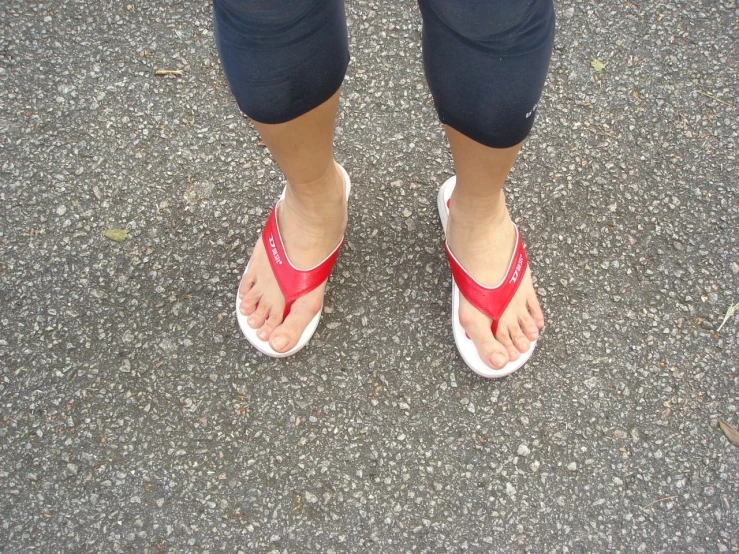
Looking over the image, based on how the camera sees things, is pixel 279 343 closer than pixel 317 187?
No

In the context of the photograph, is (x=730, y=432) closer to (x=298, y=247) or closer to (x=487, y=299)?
(x=487, y=299)

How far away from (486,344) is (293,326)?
0.49m

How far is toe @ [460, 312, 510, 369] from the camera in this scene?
154 cm

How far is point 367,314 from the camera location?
5.56ft

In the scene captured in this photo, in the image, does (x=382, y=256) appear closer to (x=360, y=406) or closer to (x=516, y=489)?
(x=360, y=406)

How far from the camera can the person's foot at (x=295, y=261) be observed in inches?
60.6

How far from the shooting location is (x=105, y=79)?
1.98m

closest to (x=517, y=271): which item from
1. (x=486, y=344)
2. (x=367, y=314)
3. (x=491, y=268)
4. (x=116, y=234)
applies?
(x=491, y=268)

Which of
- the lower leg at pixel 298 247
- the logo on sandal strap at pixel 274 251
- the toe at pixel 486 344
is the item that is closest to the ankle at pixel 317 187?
the lower leg at pixel 298 247

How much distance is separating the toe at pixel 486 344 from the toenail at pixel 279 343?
46 cm

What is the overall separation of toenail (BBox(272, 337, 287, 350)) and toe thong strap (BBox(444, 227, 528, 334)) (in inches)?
18.7

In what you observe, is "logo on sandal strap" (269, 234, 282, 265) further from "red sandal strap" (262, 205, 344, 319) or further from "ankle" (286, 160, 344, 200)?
"ankle" (286, 160, 344, 200)

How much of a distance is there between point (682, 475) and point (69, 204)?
180 cm

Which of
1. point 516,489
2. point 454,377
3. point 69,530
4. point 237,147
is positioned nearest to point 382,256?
point 454,377
